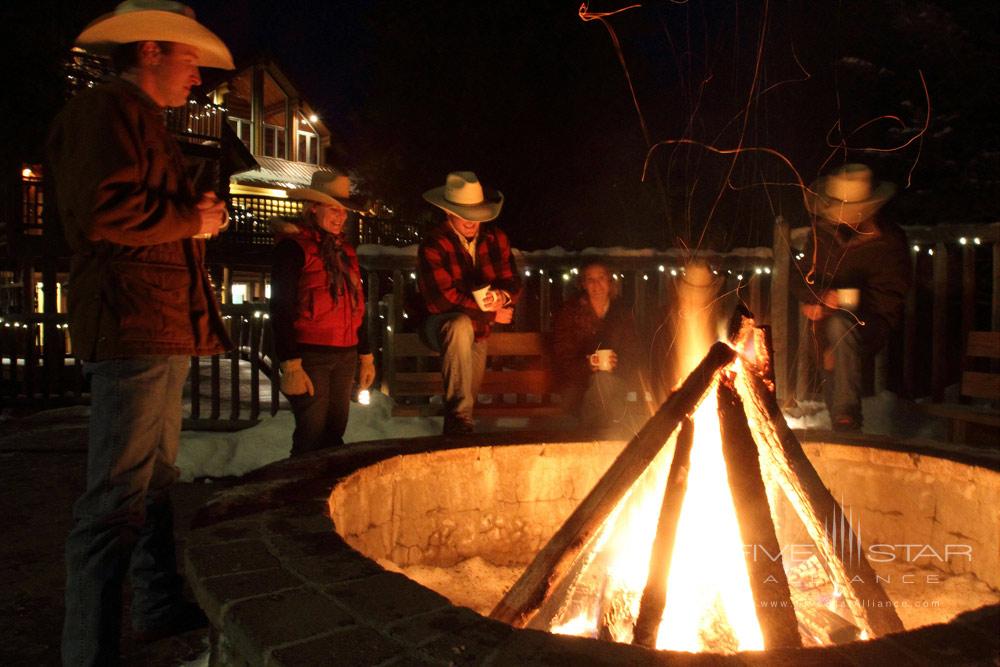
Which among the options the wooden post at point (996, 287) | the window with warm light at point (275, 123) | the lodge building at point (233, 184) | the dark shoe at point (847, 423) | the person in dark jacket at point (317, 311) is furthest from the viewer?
the window with warm light at point (275, 123)

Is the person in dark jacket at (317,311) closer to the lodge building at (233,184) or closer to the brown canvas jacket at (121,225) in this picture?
the brown canvas jacket at (121,225)

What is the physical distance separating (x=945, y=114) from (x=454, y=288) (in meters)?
9.84

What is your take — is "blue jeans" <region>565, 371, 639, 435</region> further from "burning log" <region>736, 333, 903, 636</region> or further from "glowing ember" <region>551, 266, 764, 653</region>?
"burning log" <region>736, 333, 903, 636</region>

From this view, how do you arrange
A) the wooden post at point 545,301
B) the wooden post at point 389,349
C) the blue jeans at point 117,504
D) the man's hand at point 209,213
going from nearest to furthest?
1. the blue jeans at point 117,504
2. the man's hand at point 209,213
3. the wooden post at point 389,349
4. the wooden post at point 545,301

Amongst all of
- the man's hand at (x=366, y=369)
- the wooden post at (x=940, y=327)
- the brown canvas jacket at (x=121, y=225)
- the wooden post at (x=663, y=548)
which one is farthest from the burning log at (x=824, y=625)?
the wooden post at (x=940, y=327)

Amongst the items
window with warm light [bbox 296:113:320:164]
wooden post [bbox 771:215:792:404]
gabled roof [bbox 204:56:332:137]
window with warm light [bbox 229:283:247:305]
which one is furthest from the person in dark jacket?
window with warm light [bbox 296:113:320:164]

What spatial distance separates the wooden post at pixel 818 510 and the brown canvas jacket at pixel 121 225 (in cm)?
220

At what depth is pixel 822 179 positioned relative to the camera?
5605 millimetres

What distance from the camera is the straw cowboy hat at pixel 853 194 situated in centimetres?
532

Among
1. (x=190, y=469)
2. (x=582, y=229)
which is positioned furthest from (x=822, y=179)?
(x=582, y=229)

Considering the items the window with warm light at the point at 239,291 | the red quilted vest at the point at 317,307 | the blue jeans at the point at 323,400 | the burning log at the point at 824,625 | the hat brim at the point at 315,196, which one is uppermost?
the window with warm light at the point at 239,291

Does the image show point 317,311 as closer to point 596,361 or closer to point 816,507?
point 596,361

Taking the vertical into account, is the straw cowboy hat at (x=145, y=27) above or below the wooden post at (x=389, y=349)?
above

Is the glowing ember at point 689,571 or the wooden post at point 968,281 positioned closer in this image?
the glowing ember at point 689,571
